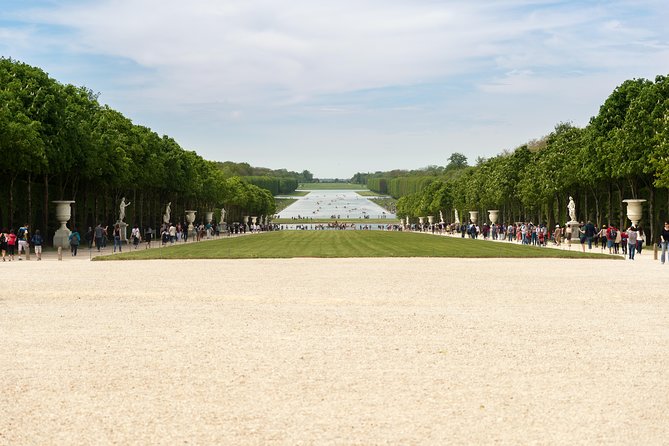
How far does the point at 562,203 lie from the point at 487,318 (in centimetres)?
7281

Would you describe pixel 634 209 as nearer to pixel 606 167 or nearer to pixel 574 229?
pixel 606 167

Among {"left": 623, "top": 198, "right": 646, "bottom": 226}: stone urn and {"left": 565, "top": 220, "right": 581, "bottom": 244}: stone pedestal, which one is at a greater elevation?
{"left": 623, "top": 198, "right": 646, "bottom": 226}: stone urn

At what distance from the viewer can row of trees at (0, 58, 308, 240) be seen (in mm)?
51625

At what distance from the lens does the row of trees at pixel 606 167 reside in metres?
58.8

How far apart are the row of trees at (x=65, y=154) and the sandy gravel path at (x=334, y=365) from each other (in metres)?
27.5

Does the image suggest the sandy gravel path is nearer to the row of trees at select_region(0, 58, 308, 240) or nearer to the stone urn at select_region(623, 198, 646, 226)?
the row of trees at select_region(0, 58, 308, 240)

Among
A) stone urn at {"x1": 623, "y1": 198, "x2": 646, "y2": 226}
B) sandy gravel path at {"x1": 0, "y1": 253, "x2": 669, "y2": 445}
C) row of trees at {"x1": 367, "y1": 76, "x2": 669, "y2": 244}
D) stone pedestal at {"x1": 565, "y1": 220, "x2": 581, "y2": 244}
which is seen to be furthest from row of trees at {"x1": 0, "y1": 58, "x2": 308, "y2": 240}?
stone urn at {"x1": 623, "y1": 198, "x2": 646, "y2": 226}

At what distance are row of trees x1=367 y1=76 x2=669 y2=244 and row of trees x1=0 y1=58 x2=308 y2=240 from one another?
36.8m

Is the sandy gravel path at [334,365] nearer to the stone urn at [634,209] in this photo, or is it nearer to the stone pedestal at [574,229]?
the stone urn at [634,209]

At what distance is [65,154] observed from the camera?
55719 mm

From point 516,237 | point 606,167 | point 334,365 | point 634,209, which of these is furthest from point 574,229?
point 334,365

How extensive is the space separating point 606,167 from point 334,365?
53.4 meters

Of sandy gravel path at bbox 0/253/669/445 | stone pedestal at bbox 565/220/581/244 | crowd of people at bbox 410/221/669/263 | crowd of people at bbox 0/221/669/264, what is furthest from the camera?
stone pedestal at bbox 565/220/581/244

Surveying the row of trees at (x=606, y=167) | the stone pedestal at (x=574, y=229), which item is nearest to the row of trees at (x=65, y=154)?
the stone pedestal at (x=574, y=229)
